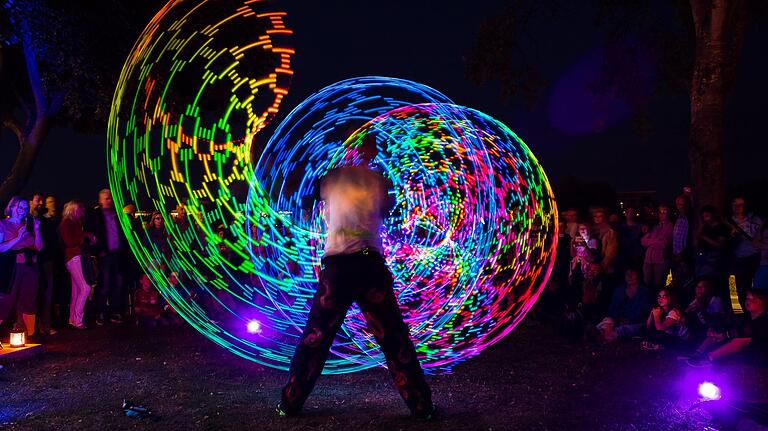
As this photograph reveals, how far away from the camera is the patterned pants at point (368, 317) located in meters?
4.76

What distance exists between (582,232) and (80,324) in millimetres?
6972

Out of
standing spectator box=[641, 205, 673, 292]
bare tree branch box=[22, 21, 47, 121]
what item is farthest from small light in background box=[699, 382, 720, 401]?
bare tree branch box=[22, 21, 47, 121]

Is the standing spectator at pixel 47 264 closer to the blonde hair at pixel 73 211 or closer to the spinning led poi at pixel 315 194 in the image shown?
the blonde hair at pixel 73 211

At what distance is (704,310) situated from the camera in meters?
7.83

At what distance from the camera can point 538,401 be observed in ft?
18.2

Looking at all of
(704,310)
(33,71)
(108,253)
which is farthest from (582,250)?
(33,71)

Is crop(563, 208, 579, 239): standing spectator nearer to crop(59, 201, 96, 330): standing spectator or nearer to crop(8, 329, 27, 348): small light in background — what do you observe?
crop(59, 201, 96, 330): standing spectator

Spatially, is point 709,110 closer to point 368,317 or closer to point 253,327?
Answer: point 253,327

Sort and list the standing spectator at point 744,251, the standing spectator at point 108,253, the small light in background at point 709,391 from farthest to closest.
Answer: the standing spectator at point 108,253 < the standing spectator at point 744,251 < the small light in background at point 709,391

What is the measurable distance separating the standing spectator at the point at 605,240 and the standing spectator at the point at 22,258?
278 inches

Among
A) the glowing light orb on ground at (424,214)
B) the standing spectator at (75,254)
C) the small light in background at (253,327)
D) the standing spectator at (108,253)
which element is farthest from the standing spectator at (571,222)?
the standing spectator at (75,254)

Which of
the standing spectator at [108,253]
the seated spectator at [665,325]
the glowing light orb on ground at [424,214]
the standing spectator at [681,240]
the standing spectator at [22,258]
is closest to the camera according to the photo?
the glowing light orb on ground at [424,214]

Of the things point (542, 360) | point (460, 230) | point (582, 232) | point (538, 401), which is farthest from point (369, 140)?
point (582, 232)

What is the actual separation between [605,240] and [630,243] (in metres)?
0.62
